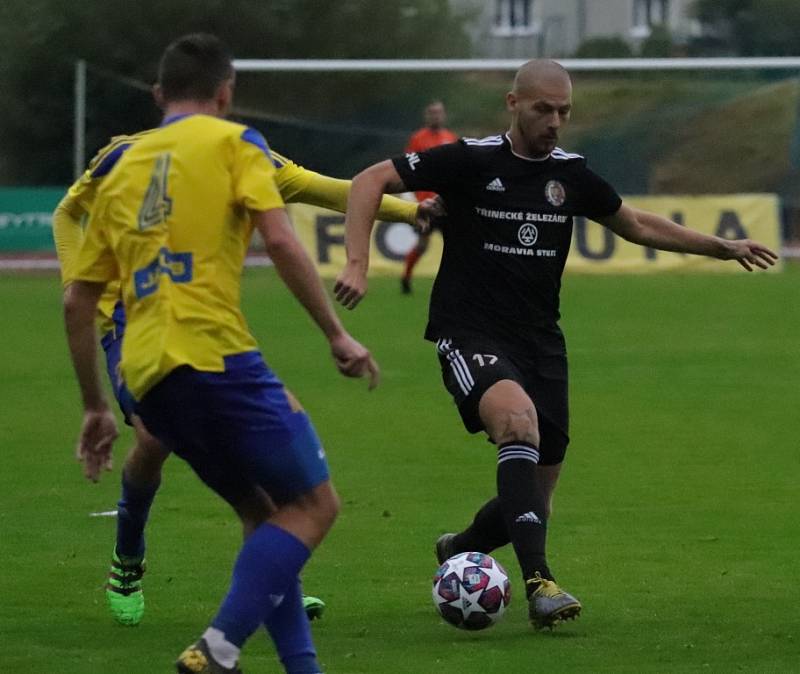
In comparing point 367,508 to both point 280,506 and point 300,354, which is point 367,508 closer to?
point 280,506

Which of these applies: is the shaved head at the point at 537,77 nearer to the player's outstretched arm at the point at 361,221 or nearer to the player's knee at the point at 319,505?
the player's outstretched arm at the point at 361,221

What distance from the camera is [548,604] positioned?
20.5 ft

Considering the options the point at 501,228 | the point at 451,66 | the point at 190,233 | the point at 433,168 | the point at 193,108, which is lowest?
Answer: the point at 451,66

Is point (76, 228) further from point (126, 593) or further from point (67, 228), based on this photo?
point (126, 593)

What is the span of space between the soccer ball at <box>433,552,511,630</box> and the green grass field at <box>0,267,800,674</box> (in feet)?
0.28

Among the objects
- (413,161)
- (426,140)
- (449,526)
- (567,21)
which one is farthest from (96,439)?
(567,21)

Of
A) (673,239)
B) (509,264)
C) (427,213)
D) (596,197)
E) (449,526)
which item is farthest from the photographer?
(449,526)

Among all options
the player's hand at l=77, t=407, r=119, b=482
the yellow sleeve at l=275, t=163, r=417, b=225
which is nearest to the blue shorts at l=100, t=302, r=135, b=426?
the yellow sleeve at l=275, t=163, r=417, b=225

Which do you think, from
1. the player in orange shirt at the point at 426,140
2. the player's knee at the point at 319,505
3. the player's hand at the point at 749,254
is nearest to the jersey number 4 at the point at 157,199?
the player's knee at the point at 319,505

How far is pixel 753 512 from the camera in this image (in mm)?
8758

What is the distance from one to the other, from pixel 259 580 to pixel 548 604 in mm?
1531

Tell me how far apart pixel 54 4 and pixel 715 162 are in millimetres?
13330

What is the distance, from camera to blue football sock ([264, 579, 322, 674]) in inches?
202

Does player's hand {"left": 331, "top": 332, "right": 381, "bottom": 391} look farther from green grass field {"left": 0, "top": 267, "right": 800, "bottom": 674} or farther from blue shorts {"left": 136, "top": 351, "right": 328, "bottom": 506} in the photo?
green grass field {"left": 0, "top": 267, "right": 800, "bottom": 674}
